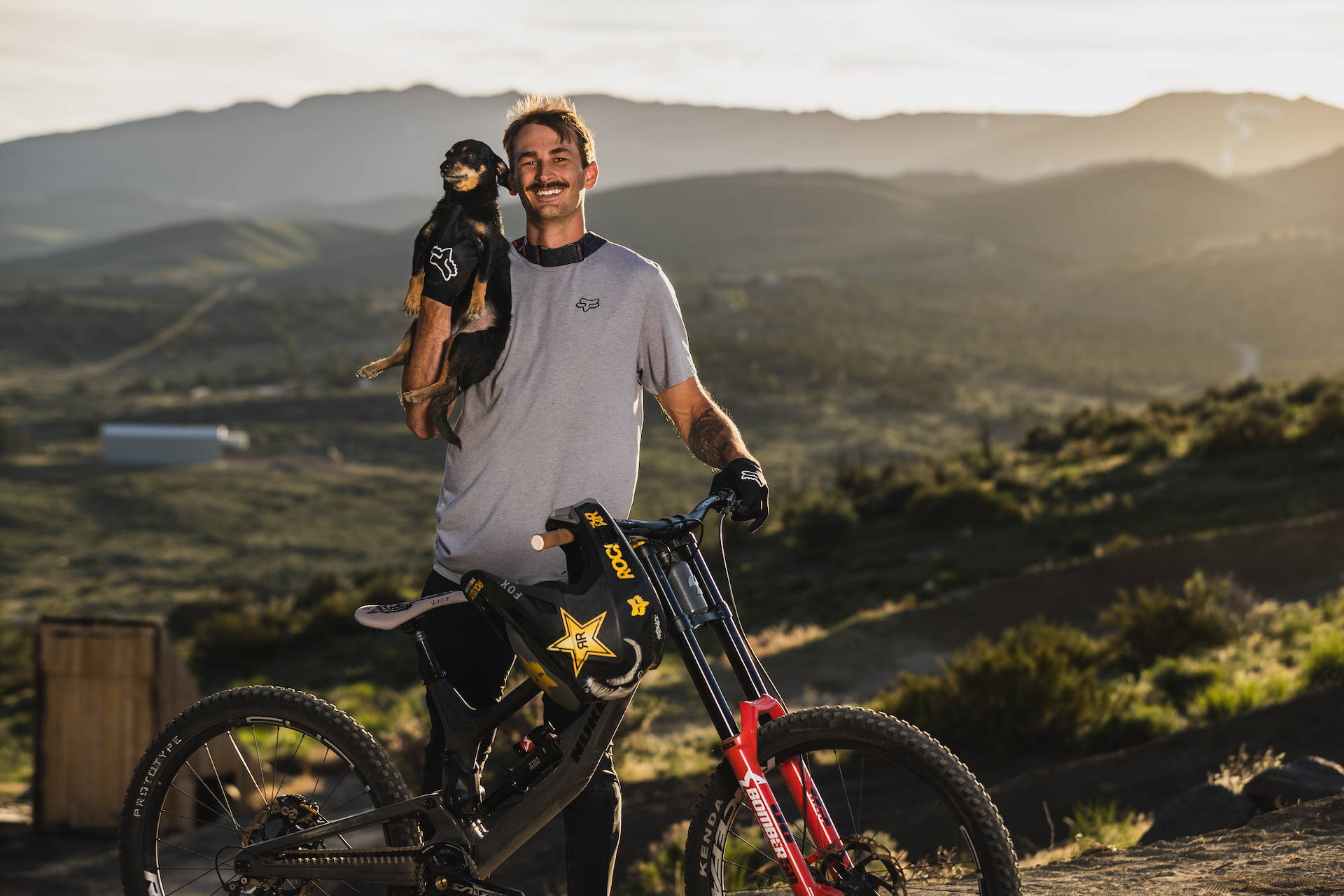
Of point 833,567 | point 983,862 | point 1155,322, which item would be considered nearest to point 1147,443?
point 833,567

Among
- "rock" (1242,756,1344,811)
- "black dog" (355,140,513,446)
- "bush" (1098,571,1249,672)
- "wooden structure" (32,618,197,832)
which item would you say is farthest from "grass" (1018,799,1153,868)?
"wooden structure" (32,618,197,832)

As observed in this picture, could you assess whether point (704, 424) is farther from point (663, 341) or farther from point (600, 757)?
point (600, 757)

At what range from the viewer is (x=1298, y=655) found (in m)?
9.27

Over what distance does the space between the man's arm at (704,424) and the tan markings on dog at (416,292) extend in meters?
0.64

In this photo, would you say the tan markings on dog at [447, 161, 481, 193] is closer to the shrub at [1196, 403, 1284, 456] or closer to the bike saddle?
the bike saddle

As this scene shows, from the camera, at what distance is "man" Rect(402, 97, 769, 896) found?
9.21 feet

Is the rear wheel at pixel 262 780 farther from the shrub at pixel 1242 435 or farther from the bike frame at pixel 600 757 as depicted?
the shrub at pixel 1242 435

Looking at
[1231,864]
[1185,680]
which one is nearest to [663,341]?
[1231,864]

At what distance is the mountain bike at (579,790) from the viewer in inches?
97.3

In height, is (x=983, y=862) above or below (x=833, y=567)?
above

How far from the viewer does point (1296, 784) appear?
16.0ft

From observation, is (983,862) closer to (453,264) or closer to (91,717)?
(453,264)

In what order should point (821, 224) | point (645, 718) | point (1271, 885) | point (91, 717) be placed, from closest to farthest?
1. point (1271, 885)
2. point (91, 717)
3. point (645, 718)
4. point (821, 224)

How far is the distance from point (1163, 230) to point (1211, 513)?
12262cm
